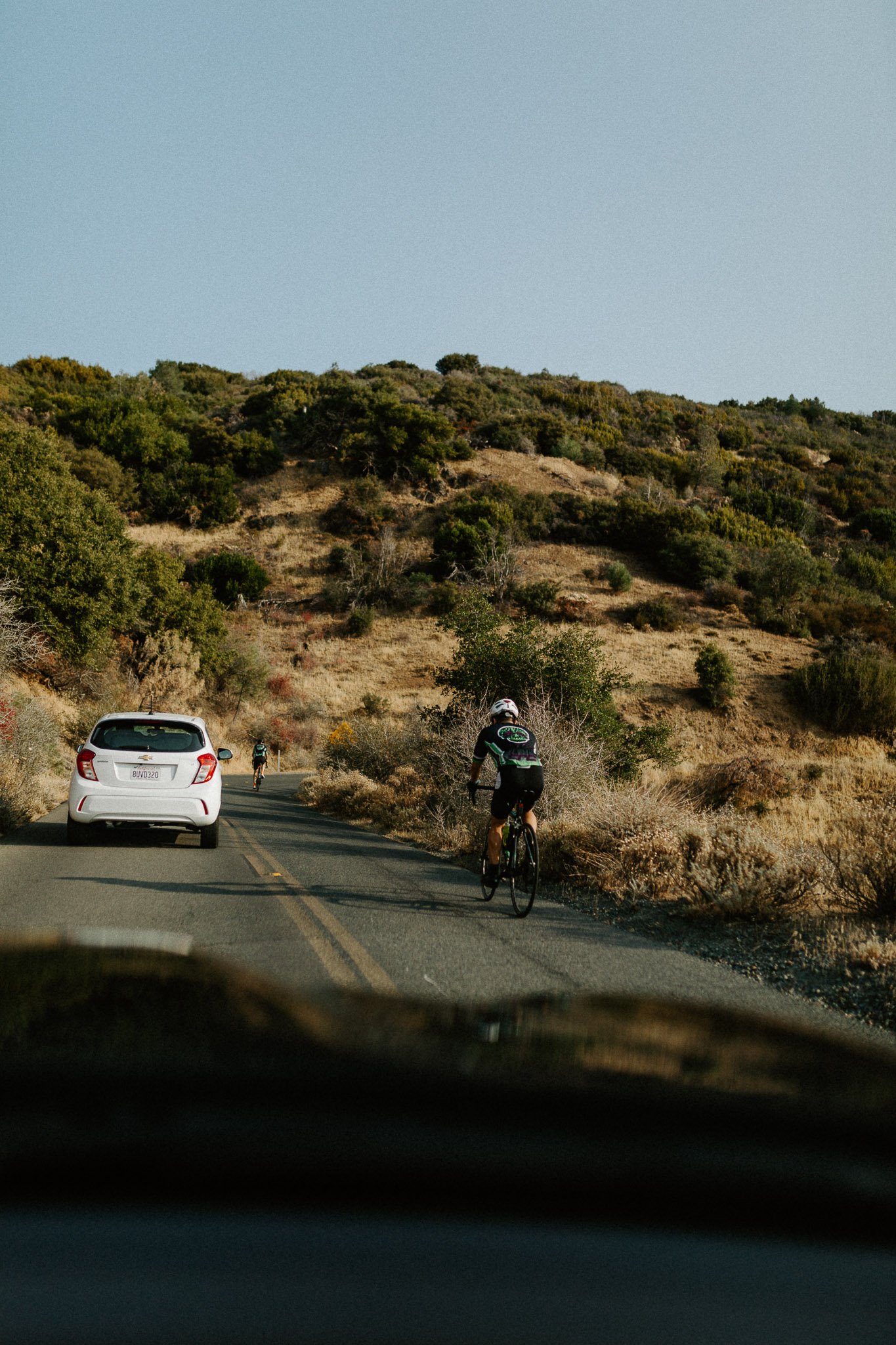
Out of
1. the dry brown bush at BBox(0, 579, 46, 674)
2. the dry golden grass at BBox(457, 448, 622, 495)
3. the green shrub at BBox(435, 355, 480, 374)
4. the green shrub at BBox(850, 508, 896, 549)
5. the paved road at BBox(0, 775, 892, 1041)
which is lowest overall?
the paved road at BBox(0, 775, 892, 1041)

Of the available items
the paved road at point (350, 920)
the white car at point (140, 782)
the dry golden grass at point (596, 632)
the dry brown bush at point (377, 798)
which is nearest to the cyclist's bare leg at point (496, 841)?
the paved road at point (350, 920)

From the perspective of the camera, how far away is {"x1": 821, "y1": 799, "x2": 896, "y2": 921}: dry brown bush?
736cm

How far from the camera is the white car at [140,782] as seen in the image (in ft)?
37.7

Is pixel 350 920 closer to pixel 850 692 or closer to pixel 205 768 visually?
pixel 205 768

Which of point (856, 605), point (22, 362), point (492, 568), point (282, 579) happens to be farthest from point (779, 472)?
point (22, 362)

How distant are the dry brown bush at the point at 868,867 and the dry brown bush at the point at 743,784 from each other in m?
9.67

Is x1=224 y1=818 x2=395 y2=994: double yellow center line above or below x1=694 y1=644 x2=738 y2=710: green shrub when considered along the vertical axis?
below

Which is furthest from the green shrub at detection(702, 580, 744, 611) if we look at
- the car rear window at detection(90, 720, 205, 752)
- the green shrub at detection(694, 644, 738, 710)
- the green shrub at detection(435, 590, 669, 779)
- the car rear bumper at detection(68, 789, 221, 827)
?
the car rear bumper at detection(68, 789, 221, 827)

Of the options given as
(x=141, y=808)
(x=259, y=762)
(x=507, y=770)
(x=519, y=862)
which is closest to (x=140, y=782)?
(x=141, y=808)

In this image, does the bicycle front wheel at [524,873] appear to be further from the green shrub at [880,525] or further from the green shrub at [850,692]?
the green shrub at [880,525]

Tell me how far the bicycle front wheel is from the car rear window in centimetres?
533

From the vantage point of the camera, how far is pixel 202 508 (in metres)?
60.0

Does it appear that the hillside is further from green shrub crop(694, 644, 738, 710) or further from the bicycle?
the bicycle

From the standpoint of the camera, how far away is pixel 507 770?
8.55 m
